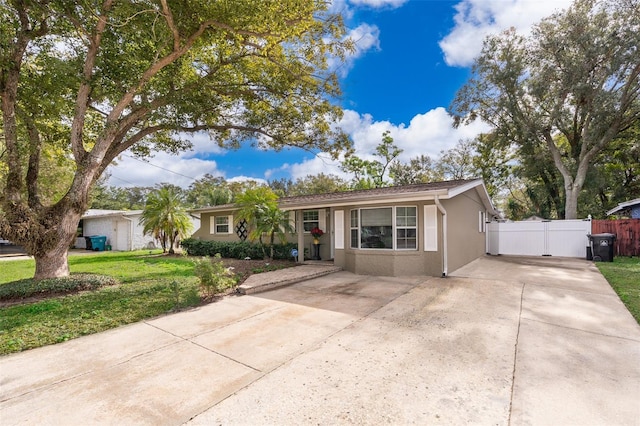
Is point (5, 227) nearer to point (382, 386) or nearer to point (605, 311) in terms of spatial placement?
point (382, 386)

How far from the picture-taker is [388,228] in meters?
8.73

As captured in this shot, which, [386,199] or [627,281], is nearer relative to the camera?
[627,281]

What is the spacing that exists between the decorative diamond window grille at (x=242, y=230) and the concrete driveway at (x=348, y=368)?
8849mm

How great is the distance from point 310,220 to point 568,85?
1698 cm

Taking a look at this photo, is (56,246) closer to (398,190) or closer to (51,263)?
(51,263)

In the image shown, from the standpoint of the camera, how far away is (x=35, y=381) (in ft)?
10.2

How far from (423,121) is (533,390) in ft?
63.0

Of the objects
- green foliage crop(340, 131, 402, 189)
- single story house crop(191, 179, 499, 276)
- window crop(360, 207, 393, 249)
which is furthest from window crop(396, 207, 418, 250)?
green foliage crop(340, 131, 402, 189)

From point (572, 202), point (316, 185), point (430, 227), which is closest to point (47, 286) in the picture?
point (430, 227)

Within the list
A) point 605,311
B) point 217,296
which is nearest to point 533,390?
point 605,311

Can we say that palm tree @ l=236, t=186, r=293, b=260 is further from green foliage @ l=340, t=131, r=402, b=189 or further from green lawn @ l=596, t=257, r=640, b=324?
green foliage @ l=340, t=131, r=402, b=189

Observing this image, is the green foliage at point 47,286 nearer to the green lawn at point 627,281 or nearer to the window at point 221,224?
the window at point 221,224

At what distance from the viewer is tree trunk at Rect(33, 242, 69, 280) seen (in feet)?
23.5

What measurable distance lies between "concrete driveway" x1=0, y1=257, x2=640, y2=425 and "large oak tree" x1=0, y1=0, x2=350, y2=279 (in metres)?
4.94
